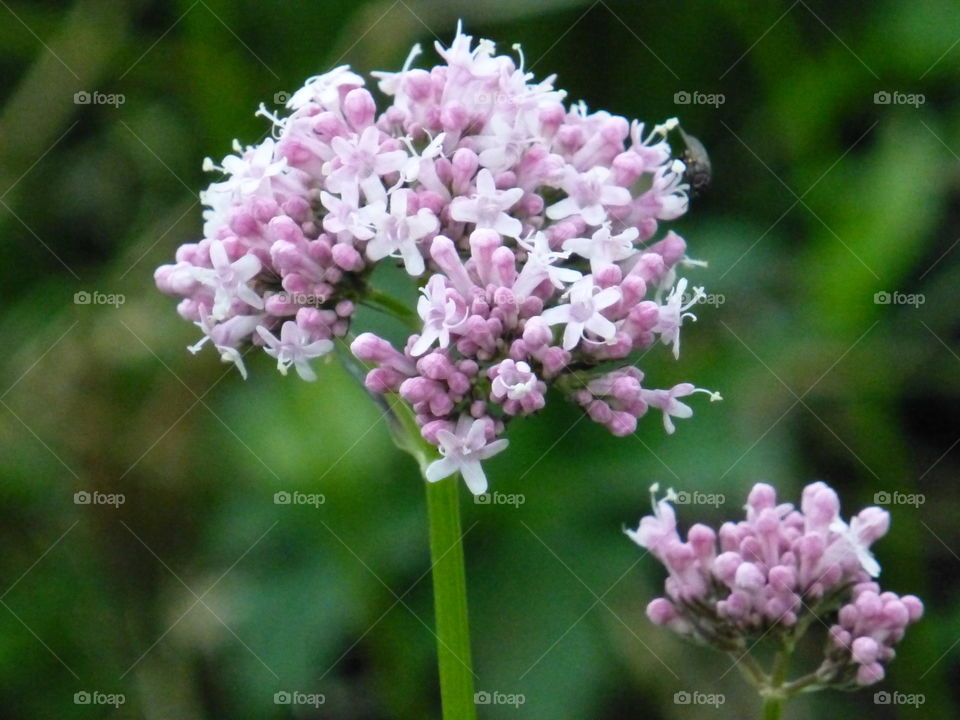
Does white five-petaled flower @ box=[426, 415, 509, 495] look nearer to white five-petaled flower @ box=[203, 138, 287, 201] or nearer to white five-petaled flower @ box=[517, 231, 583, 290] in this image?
white five-petaled flower @ box=[517, 231, 583, 290]

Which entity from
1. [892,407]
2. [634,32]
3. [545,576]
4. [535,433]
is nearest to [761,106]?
A: [634,32]

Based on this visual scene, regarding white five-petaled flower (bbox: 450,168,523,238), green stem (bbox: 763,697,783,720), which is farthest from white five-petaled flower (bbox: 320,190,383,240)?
green stem (bbox: 763,697,783,720)

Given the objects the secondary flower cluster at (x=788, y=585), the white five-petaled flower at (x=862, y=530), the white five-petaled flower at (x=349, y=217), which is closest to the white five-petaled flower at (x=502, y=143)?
the white five-petaled flower at (x=349, y=217)

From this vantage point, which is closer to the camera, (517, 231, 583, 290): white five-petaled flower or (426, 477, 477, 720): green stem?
(517, 231, 583, 290): white five-petaled flower

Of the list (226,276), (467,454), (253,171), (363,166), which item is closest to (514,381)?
(467,454)

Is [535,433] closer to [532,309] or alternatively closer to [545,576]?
[545,576]

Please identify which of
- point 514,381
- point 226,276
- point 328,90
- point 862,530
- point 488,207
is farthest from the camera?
point 862,530

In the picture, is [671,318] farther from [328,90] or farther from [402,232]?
[328,90]
